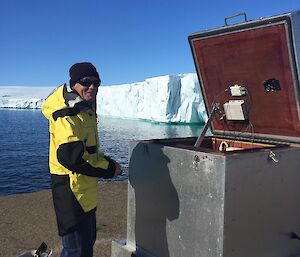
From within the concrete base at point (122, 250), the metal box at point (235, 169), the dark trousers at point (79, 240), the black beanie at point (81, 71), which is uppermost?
the black beanie at point (81, 71)

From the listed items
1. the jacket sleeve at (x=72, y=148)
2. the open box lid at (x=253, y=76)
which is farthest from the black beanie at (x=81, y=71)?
the open box lid at (x=253, y=76)

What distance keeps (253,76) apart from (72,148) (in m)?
1.72

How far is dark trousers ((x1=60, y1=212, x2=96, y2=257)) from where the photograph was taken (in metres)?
2.61

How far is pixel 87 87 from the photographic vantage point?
268 cm

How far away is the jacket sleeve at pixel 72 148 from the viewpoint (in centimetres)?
244

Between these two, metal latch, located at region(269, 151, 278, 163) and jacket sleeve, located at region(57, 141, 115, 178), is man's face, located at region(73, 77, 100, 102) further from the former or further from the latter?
metal latch, located at region(269, 151, 278, 163)

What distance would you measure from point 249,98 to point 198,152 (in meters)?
1.19

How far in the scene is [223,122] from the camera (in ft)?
12.1

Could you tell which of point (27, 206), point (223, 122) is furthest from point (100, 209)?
point (223, 122)

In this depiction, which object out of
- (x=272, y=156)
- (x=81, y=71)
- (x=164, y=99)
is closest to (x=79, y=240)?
(x=81, y=71)

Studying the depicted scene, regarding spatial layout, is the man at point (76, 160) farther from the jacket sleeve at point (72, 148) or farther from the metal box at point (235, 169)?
the metal box at point (235, 169)

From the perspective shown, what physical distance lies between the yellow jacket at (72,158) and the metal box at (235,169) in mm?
485

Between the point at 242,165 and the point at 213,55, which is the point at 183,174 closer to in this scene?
the point at 242,165

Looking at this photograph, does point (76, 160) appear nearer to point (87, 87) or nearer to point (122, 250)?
point (87, 87)
